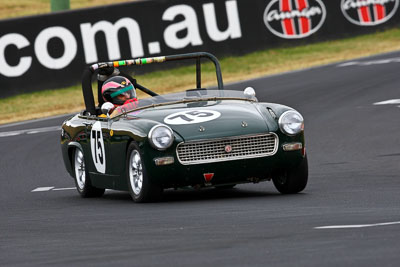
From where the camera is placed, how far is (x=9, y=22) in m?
23.0

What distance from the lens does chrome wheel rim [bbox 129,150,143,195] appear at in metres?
10.1

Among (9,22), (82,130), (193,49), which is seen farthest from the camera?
(193,49)

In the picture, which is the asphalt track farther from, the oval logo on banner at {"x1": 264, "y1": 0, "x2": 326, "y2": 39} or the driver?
the oval logo on banner at {"x1": 264, "y1": 0, "x2": 326, "y2": 39}

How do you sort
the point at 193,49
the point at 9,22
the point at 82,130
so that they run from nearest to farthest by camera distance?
the point at 82,130 → the point at 9,22 → the point at 193,49

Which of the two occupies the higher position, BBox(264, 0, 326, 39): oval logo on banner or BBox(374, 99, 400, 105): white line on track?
BBox(264, 0, 326, 39): oval logo on banner

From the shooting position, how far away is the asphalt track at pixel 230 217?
6621mm

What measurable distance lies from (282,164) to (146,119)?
1.25m

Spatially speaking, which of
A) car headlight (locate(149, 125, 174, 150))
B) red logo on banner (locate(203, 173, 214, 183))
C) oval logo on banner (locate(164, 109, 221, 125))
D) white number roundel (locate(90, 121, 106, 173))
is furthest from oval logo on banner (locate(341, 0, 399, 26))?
car headlight (locate(149, 125, 174, 150))

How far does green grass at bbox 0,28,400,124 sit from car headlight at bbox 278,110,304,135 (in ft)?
40.3

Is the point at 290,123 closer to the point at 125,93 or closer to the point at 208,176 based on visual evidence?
the point at 208,176

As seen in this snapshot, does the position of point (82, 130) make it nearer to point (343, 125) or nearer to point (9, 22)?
point (343, 125)

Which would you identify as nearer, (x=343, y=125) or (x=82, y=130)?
(x=82, y=130)

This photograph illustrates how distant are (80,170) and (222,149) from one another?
254cm

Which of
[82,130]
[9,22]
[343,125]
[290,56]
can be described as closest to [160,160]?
[82,130]
